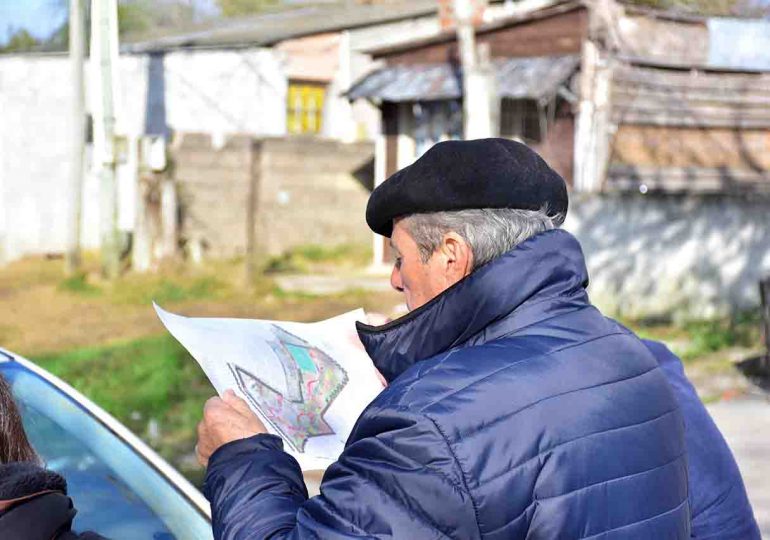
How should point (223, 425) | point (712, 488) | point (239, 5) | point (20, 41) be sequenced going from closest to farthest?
point (223, 425), point (712, 488), point (20, 41), point (239, 5)

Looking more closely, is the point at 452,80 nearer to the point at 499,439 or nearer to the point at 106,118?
the point at 106,118

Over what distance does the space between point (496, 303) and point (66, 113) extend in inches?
693

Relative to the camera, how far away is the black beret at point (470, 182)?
182 cm

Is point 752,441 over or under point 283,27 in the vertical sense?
under

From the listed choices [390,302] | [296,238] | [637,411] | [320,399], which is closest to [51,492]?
[320,399]

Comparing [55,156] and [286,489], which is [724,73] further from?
[286,489]

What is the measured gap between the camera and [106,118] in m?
13.6

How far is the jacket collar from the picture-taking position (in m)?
1.76

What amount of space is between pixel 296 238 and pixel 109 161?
3.33 m

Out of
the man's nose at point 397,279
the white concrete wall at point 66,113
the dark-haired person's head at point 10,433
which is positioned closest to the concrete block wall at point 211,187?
the white concrete wall at point 66,113

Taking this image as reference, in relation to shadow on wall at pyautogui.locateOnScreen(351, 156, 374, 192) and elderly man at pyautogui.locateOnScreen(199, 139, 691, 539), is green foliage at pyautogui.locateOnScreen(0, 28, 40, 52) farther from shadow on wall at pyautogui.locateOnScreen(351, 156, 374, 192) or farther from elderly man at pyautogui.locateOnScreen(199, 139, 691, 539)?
elderly man at pyautogui.locateOnScreen(199, 139, 691, 539)

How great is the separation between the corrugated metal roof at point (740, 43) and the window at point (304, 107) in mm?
7589

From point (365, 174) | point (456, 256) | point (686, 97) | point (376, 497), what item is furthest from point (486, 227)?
point (365, 174)

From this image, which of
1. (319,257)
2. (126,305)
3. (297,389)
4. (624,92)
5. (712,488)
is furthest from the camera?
(319,257)
